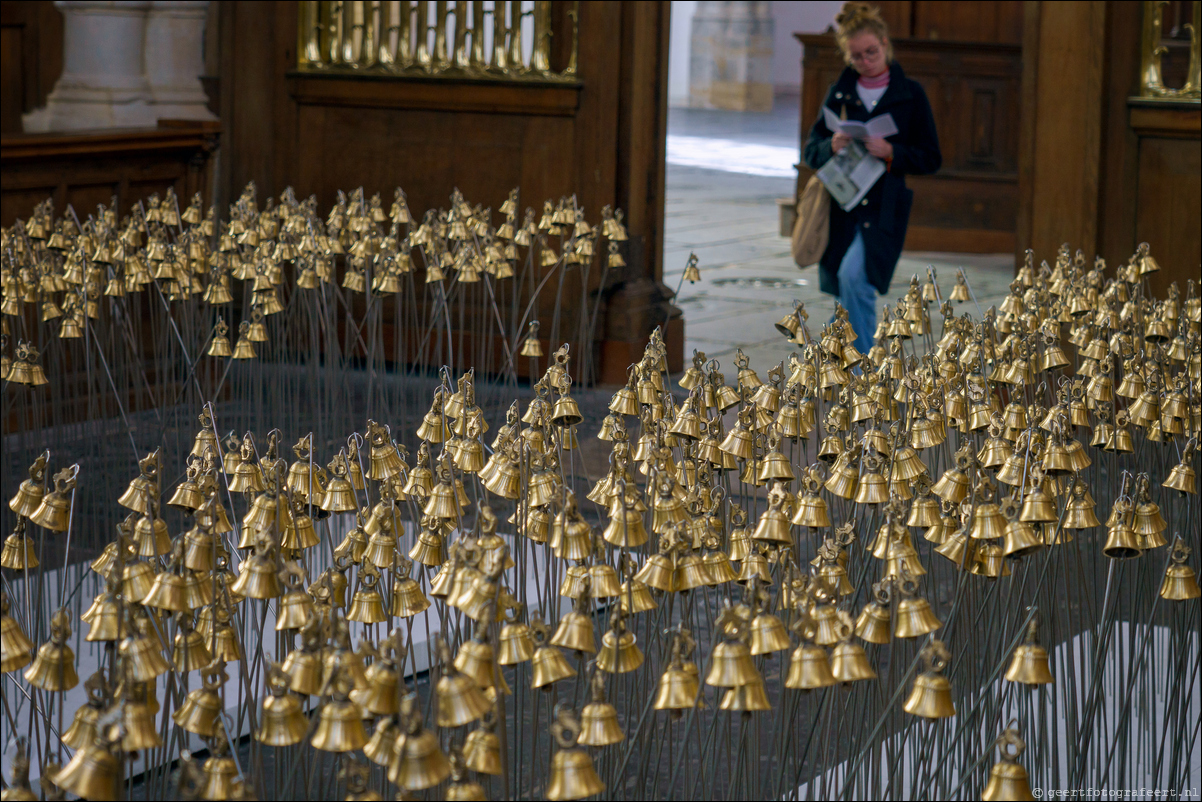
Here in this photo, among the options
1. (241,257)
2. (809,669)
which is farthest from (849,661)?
(241,257)

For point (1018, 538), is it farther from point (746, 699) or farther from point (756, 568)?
point (746, 699)

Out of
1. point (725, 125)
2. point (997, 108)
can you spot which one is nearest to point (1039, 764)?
point (997, 108)

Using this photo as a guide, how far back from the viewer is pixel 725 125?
70.4 ft

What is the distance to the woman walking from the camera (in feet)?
19.0

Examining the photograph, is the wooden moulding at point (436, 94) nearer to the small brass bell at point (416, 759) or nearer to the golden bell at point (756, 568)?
the golden bell at point (756, 568)

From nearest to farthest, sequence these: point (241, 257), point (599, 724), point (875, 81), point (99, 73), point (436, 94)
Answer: point (599, 724), point (241, 257), point (875, 81), point (436, 94), point (99, 73)

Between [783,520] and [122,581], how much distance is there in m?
0.88

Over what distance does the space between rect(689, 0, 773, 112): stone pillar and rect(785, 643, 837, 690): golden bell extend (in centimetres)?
2259

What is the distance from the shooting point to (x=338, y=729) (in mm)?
1595

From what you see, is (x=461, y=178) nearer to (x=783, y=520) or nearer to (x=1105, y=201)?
(x=1105, y=201)

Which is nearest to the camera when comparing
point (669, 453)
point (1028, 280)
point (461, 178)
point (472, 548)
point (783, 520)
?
point (472, 548)

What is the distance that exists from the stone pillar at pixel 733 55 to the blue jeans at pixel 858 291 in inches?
719

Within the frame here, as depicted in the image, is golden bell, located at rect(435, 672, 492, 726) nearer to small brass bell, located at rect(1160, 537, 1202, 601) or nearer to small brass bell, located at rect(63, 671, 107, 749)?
small brass bell, located at rect(63, 671, 107, 749)

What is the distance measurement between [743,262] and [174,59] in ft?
13.8
